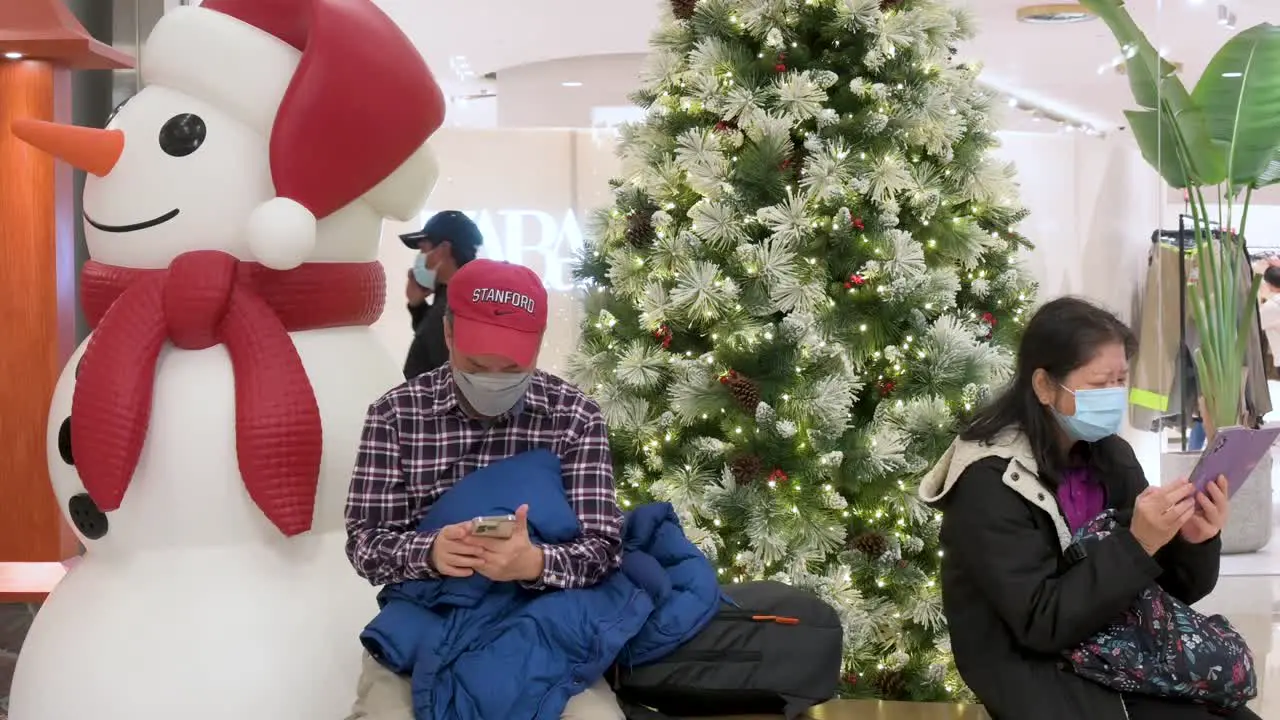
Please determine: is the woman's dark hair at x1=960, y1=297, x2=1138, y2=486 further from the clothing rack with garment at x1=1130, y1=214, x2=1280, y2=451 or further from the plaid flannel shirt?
the clothing rack with garment at x1=1130, y1=214, x2=1280, y2=451

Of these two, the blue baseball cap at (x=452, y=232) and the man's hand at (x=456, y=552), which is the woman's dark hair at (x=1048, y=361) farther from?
the blue baseball cap at (x=452, y=232)

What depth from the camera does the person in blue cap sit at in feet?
15.4

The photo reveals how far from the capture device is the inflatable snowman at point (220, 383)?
9.10 ft

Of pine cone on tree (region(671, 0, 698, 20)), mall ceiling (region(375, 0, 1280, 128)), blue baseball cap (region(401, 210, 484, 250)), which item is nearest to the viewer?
pine cone on tree (region(671, 0, 698, 20))

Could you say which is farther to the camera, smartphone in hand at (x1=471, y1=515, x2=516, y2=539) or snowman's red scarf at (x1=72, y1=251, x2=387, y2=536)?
snowman's red scarf at (x1=72, y1=251, x2=387, y2=536)

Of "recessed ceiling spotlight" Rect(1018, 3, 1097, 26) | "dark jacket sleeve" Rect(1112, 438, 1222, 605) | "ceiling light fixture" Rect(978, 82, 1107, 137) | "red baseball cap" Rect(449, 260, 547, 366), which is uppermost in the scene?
"recessed ceiling spotlight" Rect(1018, 3, 1097, 26)

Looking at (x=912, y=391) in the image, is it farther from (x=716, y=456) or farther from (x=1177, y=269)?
(x=1177, y=269)

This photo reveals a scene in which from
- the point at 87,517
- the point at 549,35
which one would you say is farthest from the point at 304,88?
the point at 549,35

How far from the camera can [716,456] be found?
3.78 m

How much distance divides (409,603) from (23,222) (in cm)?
338

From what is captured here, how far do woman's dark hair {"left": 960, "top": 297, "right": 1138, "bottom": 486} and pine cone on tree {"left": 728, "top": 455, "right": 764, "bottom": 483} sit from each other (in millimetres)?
1197

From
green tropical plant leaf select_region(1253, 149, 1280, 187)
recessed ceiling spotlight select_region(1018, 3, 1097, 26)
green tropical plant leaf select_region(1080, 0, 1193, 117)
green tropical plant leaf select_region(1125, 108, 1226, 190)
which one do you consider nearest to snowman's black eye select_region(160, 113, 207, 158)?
green tropical plant leaf select_region(1080, 0, 1193, 117)

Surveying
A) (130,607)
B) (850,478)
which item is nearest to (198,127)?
(130,607)

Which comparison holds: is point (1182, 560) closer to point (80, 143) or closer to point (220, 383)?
point (220, 383)
